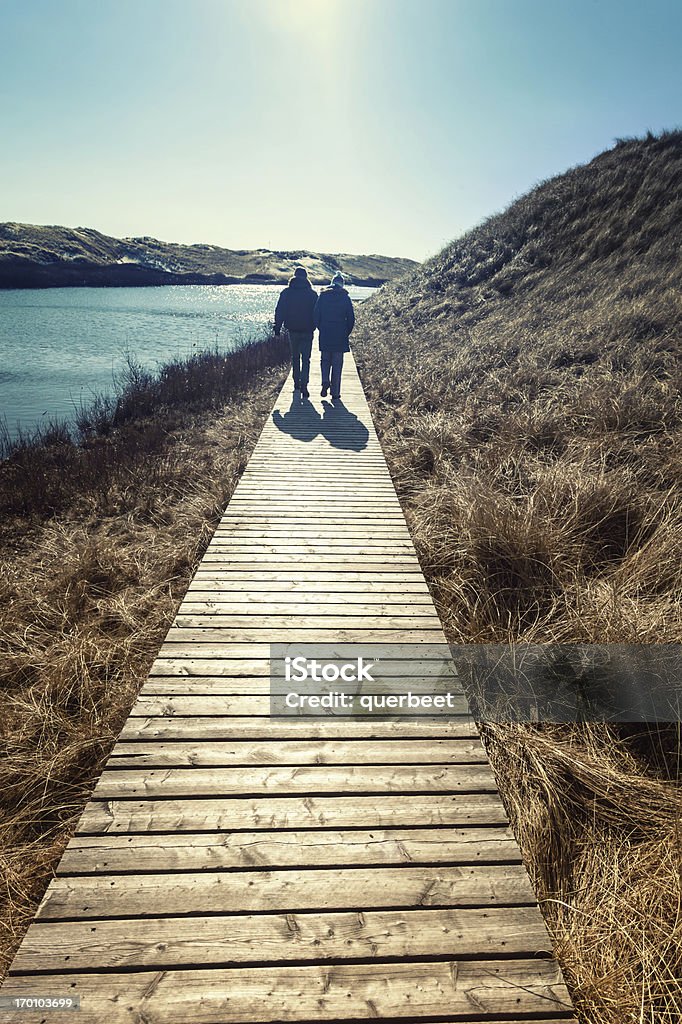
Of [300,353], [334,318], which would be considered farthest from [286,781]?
[300,353]

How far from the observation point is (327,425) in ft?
26.2

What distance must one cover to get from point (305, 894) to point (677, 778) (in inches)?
77.5

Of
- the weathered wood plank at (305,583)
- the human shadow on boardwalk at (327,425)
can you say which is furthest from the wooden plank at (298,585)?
the human shadow on boardwalk at (327,425)

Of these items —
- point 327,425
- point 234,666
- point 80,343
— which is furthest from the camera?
point 80,343

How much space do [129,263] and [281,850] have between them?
10281cm

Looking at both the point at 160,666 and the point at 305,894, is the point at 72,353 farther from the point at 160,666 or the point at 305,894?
the point at 305,894

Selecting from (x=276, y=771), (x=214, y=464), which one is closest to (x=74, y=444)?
(x=214, y=464)

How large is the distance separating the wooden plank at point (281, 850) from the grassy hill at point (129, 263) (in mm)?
43747

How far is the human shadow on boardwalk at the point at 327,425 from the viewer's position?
731 centimetres

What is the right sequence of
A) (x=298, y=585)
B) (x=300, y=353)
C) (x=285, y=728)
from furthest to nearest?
(x=300, y=353) < (x=298, y=585) < (x=285, y=728)

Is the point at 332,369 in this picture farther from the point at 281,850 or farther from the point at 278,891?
the point at 278,891

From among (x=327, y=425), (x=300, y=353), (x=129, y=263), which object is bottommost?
(x=327, y=425)

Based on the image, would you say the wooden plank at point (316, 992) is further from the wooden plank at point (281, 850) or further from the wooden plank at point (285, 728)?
the wooden plank at point (285, 728)

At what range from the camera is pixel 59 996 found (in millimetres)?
1512
